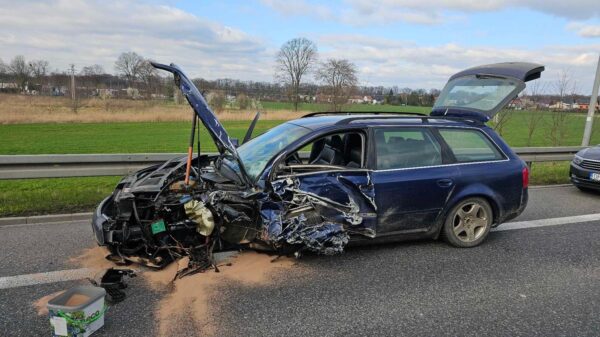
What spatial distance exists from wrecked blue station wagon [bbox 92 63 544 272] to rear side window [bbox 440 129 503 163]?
1 centimetres

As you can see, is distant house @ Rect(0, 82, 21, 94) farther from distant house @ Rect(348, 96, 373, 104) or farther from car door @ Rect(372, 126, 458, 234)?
car door @ Rect(372, 126, 458, 234)

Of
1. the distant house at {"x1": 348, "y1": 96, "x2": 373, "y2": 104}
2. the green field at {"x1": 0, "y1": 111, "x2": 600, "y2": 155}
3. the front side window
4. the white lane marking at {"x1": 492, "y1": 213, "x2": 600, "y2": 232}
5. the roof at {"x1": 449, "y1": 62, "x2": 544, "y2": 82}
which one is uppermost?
the roof at {"x1": 449, "y1": 62, "x2": 544, "y2": 82}

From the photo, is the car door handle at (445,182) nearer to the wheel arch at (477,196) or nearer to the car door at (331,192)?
the wheel arch at (477,196)

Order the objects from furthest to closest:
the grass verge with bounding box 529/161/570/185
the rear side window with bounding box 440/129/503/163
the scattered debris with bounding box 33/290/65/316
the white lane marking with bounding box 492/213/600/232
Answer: the grass verge with bounding box 529/161/570/185, the white lane marking with bounding box 492/213/600/232, the rear side window with bounding box 440/129/503/163, the scattered debris with bounding box 33/290/65/316

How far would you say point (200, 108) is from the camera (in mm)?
4211

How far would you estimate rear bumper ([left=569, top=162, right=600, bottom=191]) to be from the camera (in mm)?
7889

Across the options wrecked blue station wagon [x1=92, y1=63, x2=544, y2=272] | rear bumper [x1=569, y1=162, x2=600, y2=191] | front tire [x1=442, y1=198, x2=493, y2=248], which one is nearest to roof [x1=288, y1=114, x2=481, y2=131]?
wrecked blue station wagon [x1=92, y1=63, x2=544, y2=272]

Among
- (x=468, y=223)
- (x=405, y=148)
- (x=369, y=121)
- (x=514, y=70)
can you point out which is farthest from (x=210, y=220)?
(x=514, y=70)

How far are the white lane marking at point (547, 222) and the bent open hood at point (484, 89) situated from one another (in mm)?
1591

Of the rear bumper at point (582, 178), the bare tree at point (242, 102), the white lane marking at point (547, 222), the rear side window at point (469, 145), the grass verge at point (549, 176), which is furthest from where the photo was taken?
the bare tree at point (242, 102)

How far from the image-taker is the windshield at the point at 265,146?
14.8ft

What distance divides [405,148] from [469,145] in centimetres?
96

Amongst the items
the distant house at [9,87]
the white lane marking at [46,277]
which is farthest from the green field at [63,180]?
the distant house at [9,87]

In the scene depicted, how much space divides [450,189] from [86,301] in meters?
3.73
